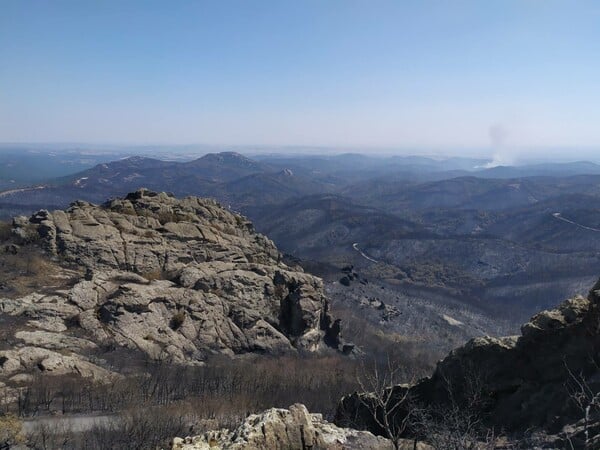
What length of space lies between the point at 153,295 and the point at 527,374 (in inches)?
1577

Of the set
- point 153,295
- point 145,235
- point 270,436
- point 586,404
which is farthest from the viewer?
point 145,235

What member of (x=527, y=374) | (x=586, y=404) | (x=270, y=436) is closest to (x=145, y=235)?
(x=270, y=436)

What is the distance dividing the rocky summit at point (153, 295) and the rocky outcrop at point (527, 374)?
2633 cm

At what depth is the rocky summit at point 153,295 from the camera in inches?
1774

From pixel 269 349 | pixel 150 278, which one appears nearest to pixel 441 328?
pixel 269 349

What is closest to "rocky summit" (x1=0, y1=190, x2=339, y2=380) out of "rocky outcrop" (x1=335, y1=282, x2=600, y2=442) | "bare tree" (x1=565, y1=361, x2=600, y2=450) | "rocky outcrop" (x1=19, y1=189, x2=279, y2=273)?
"rocky outcrop" (x1=19, y1=189, x2=279, y2=273)

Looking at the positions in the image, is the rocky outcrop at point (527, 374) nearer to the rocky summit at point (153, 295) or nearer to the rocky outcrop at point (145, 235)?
the rocky summit at point (153, 295)

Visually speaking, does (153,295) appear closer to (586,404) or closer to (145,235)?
(145,235)

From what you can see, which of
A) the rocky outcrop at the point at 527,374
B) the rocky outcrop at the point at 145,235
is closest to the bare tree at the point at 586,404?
the rocky outcrop at the point at 527,374

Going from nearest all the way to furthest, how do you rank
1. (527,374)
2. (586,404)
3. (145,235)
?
(586,404), (527,374), (145,235)

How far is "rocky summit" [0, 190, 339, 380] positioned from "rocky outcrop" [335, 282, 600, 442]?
26335 millimetres

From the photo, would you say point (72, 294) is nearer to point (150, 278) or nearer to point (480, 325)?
point (150, 278)

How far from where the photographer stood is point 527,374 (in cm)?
2859

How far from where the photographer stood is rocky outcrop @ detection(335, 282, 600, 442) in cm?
2519
